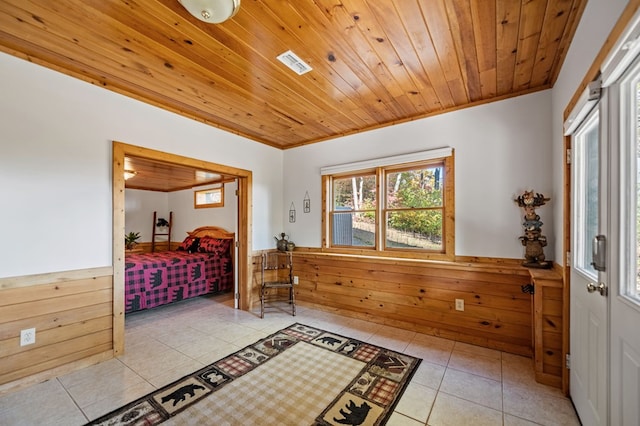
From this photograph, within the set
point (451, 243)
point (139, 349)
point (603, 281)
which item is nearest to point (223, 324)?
point (139, 349)

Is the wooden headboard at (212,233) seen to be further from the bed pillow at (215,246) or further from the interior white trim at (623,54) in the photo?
the interior white trim at (623,54)

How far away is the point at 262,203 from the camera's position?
13.0 ft

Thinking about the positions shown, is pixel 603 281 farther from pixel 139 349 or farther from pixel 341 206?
pixel 139 349

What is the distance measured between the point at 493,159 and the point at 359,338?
230cm

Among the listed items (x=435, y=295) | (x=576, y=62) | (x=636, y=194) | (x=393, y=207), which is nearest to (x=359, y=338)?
(x=435, y=295)

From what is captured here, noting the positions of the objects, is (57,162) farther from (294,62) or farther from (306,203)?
(306,203)

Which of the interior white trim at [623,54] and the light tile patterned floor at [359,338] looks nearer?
the interior white trim at [623,54]

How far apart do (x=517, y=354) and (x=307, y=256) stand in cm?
255

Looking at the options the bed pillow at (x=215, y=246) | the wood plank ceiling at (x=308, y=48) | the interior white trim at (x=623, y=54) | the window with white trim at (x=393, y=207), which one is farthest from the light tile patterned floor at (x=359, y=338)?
the wood plank ceiling at (x=308, y=48)

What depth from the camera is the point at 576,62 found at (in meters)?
1.62

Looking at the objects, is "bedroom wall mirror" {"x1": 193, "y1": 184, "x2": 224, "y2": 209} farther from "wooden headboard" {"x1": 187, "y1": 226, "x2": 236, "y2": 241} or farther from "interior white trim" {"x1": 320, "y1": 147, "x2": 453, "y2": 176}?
"interior white trim" {"x1": 320, "y1": 147, "x2": 453, "y2": 176}

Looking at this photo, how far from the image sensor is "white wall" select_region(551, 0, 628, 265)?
1168 millimetres

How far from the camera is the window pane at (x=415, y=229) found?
298cm

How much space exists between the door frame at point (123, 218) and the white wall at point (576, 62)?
3337 millimetres
